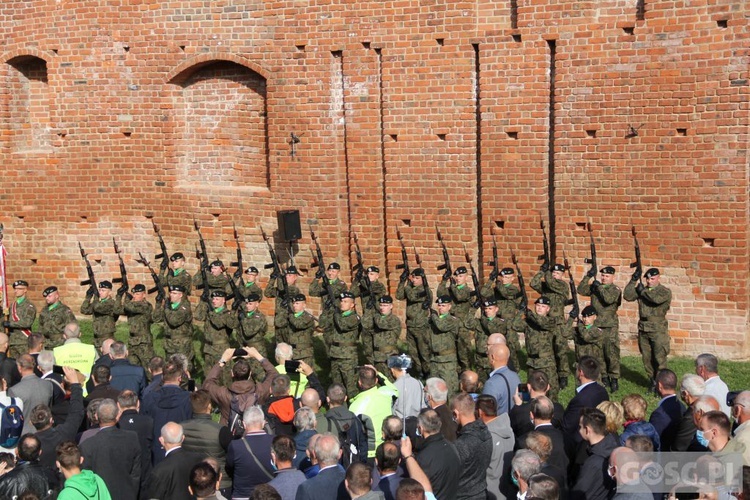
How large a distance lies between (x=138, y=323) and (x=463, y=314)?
4403mm

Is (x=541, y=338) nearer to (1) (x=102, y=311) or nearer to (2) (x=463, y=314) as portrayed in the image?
(2) (x=463, y=314)

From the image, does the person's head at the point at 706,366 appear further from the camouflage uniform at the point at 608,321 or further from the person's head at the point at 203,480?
the person's head at the point at 203,480

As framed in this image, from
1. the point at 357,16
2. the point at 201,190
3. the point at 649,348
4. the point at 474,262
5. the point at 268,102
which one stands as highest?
the point at 357,16

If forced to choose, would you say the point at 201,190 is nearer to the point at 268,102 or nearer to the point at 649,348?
the point at 268,102

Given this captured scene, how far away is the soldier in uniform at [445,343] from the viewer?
40.2 feet

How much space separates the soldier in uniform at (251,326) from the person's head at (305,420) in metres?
5.22

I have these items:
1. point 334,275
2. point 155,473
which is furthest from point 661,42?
point 155,473

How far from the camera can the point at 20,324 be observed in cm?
1422

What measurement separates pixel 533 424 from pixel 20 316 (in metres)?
8.79

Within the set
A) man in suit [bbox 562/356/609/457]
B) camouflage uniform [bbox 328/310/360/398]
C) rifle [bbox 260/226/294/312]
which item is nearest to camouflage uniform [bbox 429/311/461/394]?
camouflage uniform [bbox 328/310/360/398]

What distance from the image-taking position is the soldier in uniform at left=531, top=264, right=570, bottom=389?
12.5m

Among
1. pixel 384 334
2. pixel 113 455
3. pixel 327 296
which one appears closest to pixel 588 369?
pixel 113 455

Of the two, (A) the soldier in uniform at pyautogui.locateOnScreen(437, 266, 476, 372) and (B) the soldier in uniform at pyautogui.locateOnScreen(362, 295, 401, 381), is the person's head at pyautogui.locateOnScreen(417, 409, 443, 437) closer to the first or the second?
(B) the soldier in uniform at pyautogui.locateOnScreen(362, 295, 401, 381)

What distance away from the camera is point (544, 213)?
14391 millimetres
